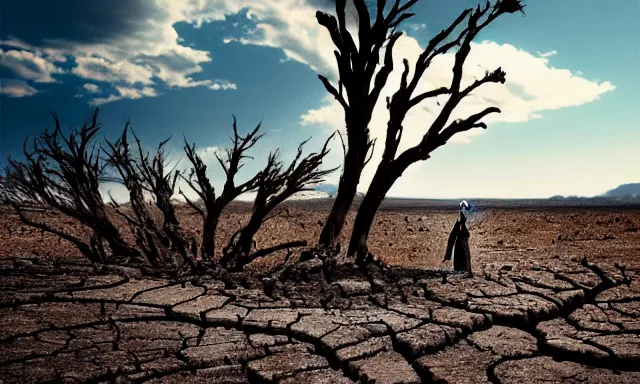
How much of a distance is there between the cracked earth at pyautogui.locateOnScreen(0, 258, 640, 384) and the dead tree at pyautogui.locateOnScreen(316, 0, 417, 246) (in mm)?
1628

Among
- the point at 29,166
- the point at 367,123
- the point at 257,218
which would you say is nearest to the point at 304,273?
the point at 257,218

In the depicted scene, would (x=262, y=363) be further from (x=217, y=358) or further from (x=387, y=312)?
(x=387, y=312)

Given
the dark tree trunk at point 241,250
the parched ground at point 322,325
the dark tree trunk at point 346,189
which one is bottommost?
the parched ground at point 322,325

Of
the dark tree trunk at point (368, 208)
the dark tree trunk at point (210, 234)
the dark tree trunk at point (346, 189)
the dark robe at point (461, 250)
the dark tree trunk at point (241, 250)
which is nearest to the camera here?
the dark robe at point (461, 250)

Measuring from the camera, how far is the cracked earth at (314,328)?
3600mm

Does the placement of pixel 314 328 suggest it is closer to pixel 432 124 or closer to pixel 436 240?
pixel 432 124

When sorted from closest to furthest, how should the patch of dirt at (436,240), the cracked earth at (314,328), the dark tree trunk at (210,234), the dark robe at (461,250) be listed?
1. the cracked earth at (314,328)
2. the dark robe at (461,250)
3. the dark tree trunk at (210,234)
4. the patch of dirt at (436,240)

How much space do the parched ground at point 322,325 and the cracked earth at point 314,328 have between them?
0.01 m

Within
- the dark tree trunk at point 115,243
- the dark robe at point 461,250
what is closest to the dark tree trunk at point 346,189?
the dark robe at point 461,250

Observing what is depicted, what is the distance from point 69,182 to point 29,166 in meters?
0.71

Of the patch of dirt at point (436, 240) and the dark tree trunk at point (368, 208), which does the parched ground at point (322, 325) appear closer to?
the dark tree trunk at point (368, 208)

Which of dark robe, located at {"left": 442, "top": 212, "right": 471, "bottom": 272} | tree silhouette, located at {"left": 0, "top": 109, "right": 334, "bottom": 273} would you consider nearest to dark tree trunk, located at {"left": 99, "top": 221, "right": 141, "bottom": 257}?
tree silhouette, located at {"left": 0, "top": 109, "right": 334, "bottom": 273}

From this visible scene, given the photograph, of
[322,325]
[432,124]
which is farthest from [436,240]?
[322,325]

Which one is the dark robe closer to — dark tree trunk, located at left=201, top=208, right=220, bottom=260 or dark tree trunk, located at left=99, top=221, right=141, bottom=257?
dark tree trunk, located at left=201, top=208, right=220, bottom=260
